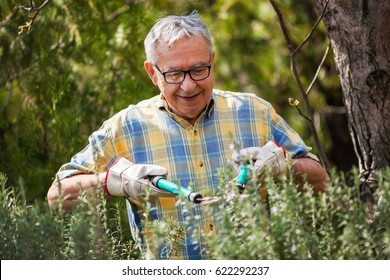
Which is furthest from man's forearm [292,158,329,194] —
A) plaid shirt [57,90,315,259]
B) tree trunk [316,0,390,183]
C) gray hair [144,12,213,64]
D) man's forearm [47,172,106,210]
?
man's forearm [47,172,106,210]

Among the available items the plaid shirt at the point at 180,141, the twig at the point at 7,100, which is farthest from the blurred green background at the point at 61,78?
the plaid shirt at the point at 180,141

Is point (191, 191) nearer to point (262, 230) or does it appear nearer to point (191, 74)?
point (262, 230)

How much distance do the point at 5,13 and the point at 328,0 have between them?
2.08m

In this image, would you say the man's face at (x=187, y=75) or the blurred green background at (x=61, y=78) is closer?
the man's face at (x=187, y=75)

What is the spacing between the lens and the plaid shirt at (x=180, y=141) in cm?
313

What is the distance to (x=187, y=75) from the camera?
3102 mm

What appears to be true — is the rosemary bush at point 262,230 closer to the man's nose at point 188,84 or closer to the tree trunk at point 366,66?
the man's nose at point 188,84

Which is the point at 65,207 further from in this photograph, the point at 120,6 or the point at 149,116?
the point at 120,6

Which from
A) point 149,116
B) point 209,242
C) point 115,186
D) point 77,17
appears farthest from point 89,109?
point 209,242

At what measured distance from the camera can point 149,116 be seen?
328 centimetres

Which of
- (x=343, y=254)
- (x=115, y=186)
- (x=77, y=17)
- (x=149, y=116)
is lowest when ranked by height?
(x=343, y=254)

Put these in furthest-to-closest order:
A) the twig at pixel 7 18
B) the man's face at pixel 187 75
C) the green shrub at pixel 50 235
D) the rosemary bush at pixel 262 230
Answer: the twig at pixel 7 18 < the man's face at pixel 187 75 < the green shrub at pixel 50 235 < the rosemary bush at pixel 262 230

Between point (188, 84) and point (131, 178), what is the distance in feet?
1.59

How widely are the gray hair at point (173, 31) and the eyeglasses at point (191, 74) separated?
0.33ft
